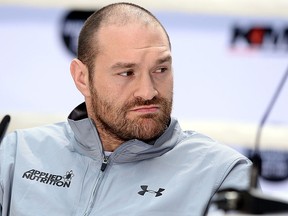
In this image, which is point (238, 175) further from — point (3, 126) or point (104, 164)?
point (3, 126)

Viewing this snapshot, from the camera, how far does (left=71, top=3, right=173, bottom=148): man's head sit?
180cm

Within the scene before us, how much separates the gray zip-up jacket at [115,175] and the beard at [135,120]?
0.08 ft

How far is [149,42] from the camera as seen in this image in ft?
6.00

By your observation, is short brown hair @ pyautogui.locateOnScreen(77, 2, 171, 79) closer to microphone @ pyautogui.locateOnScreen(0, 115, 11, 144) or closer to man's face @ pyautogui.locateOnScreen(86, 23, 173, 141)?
man's face @ pyautogui.locateOnScreen(86, 23, 173, 141)

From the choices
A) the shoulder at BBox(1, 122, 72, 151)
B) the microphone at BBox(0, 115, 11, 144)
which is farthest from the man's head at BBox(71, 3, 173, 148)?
the microphone at BBox(0, 115, 11, 144)

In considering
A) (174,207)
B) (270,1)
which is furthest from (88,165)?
(270,1)

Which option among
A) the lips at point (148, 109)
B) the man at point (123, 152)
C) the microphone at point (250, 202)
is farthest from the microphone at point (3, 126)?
the microphone at point (250, 202)

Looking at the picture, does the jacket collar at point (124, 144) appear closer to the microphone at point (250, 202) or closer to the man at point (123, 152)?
the man at point (123, 152)

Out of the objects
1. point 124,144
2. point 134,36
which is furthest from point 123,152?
point 134,36

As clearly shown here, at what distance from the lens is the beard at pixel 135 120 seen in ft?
5.90

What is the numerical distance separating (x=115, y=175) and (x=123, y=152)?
61 mm

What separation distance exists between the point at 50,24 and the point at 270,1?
84 cm

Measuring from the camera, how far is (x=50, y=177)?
182cm

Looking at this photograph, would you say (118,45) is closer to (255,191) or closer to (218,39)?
(255,191)
